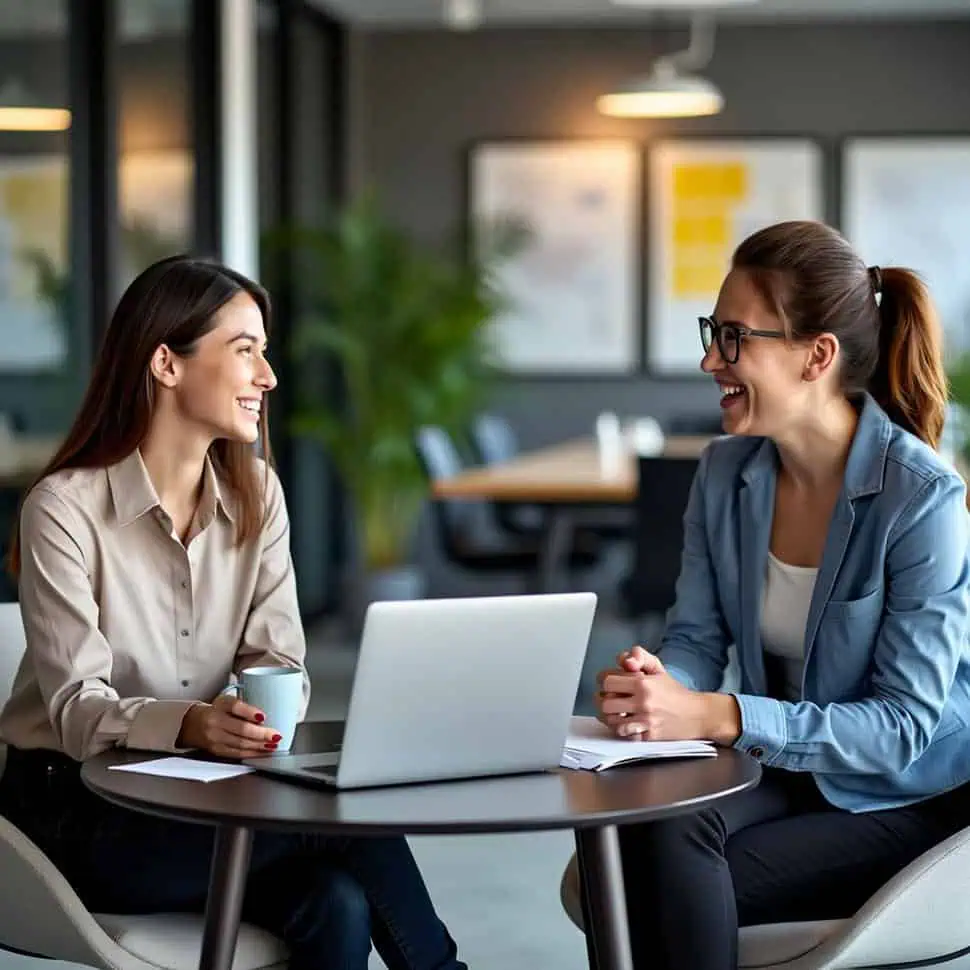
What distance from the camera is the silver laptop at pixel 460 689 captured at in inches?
67.9

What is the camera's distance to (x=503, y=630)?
1771 millimetres

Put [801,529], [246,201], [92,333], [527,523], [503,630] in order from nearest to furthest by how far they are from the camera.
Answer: [503,630]
[801,529]
[92,333]
[246,201]
[527,523]

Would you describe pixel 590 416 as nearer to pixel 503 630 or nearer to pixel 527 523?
pixel 527 523

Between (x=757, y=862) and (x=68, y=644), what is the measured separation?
90 cm

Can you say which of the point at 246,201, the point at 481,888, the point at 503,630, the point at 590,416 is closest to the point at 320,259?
the point at 246,201

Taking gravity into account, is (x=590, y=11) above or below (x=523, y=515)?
above

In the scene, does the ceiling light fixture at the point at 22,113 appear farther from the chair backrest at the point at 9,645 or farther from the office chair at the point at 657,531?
the chair backrest at the point at 9,645

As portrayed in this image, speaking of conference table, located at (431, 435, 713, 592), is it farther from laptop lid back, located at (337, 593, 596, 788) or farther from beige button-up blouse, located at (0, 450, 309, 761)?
laptop lid back, located at (337, 593, 596, 788)

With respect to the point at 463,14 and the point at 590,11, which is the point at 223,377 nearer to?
the point at 463,14

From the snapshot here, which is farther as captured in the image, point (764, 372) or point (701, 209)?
point (701, 209)

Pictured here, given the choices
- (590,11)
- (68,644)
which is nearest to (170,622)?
(68,644)

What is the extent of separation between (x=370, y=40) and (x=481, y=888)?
19.0 ft

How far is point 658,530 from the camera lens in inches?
196

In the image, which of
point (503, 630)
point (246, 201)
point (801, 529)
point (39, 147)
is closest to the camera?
point (503, 630)
